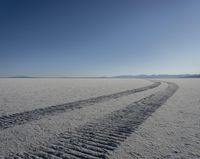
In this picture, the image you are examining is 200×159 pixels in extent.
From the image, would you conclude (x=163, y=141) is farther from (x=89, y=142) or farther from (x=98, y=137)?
(x=89, y=142)

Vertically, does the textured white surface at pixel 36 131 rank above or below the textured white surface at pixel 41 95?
below

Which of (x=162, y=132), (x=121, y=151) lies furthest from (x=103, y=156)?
(x=162, y=132)

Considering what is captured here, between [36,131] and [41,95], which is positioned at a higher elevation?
[41,95]

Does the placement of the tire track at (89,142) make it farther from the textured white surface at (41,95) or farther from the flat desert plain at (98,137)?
the textured white surface at (41,95)

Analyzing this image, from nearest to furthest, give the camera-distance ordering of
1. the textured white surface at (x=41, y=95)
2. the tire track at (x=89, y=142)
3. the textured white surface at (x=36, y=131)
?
the tire track at (x=89, y=142)
the textured white surface at (x=36, y=131)
the textured white surface at (x=41, y=95)

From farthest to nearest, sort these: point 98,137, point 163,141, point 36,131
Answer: point 36,131, point 98,137, point 163,141

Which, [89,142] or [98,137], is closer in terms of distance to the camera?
[89,142]

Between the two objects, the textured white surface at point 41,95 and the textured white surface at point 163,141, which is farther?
the textured white surface at point 41,95

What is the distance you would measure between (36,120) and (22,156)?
321 cm

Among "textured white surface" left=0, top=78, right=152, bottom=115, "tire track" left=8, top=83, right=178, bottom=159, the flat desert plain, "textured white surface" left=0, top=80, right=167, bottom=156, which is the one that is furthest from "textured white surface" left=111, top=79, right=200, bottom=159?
"textured white surface" left=0, top=78, right=152, bottom=115

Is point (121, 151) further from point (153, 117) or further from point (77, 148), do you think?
point (153, 117)

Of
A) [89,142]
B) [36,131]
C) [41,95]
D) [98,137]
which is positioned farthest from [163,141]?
[41,95]

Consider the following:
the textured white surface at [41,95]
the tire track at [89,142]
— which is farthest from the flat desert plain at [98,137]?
the textured white surface at [41,95]

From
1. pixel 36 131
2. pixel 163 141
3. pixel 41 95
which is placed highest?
pixel 41 95
